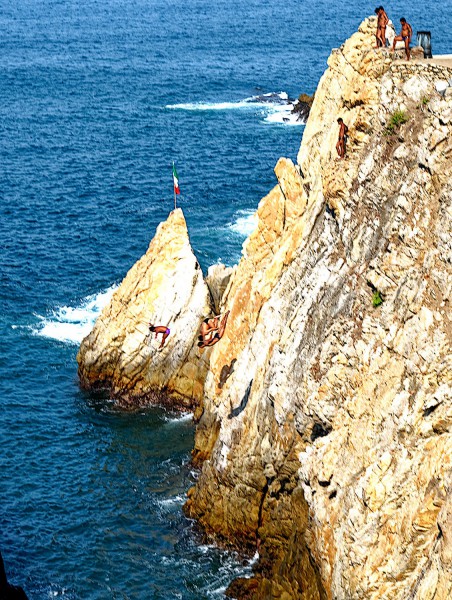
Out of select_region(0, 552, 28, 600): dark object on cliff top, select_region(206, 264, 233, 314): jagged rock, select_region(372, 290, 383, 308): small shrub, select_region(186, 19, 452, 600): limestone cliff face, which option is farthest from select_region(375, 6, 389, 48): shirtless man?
select_region(0, 552, 28, 600): dark object on cliff top

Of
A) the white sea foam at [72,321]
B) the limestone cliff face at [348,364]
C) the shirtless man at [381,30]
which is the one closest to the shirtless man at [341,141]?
the limestone cliff face at [348,364]

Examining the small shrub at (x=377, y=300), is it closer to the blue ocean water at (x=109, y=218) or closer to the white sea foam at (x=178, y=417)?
the blue ocean water at (x=109, y=218)

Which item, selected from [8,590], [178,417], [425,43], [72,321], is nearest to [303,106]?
[72,321]

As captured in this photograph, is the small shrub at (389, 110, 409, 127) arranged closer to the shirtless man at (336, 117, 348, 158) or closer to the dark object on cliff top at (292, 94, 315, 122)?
the shirtless man at (336, 117, 348, 158)

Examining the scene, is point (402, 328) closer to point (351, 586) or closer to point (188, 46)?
point (351, 586)

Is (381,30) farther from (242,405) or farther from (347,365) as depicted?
(242,405)
